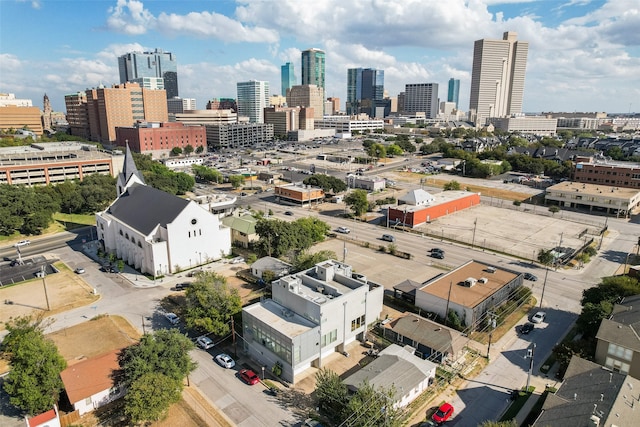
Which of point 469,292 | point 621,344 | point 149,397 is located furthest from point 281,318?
point 621,344

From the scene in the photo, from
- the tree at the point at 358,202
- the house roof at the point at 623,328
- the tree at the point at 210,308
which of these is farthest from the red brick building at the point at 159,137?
the house roof at the point at 623,328

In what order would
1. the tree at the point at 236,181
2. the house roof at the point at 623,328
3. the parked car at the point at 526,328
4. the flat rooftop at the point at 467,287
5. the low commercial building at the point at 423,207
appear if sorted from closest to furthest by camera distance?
the house roof at the point at 623,328, the parked car at the point at 526,328, the flat rooftop at the point at 467,287, the low commercial building at the point at 423,207, the tree at the point at 236,181

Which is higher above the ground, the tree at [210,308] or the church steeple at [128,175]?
the church steeple at [128,175]

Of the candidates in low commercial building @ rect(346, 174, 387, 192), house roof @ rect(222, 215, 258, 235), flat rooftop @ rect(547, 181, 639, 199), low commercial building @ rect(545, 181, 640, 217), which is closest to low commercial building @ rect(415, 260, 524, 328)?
house roof @ rect(222, 215, 258, 235)

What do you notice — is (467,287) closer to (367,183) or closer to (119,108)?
(367,183)

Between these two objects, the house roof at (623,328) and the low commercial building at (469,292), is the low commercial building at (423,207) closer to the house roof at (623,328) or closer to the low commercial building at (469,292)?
the low commercial building at (469,292)

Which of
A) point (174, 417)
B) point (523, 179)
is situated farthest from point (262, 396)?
point (523, 179)

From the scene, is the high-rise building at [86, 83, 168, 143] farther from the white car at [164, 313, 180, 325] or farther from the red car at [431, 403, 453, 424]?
the red car at [431, 403, 453, 424]
